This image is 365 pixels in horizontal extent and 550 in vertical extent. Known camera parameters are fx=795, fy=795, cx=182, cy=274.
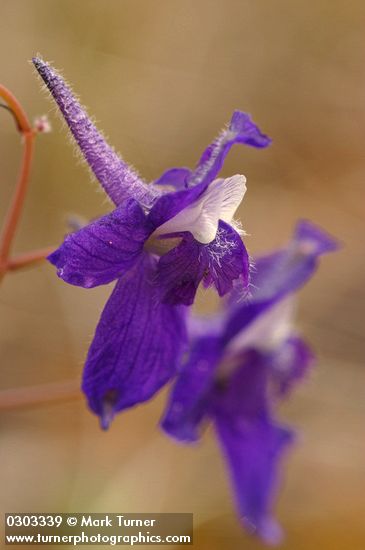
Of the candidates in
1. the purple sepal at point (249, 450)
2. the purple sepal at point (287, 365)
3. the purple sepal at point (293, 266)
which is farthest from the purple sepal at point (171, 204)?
the purple sepal at point (287, 365)

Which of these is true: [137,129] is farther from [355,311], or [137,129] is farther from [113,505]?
[113,505]

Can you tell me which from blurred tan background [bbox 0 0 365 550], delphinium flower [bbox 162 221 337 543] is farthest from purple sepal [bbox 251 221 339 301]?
blurred tan background [bbox 0 0 365 550]

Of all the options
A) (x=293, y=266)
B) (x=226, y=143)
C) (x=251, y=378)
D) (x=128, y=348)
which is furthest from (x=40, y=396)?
(x=226, y=143)

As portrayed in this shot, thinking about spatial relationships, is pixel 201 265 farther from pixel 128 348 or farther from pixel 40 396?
pixel 40 396

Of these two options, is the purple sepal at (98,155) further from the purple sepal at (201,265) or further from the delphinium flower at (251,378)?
the delphinium flower at (251,378)

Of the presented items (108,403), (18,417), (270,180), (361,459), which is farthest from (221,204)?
(270,180)

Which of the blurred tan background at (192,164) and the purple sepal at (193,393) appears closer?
the purple sepal at (193,393)

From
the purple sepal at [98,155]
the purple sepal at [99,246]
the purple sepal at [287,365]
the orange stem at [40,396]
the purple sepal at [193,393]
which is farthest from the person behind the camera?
the purple sepal at [287,365]
